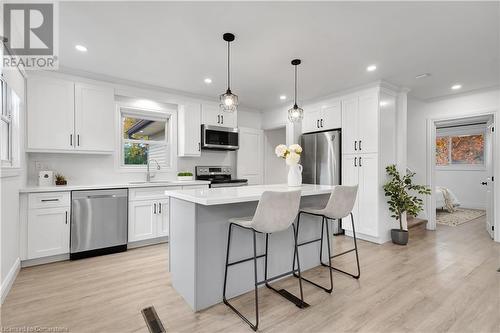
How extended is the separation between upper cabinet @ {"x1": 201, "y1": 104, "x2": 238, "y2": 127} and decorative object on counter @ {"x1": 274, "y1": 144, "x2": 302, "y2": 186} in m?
2.33

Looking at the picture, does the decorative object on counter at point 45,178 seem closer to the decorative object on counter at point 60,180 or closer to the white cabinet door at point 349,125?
the decorative object on counter at point 60,180

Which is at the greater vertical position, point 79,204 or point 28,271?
point 79,204

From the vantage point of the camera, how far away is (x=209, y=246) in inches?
81.7

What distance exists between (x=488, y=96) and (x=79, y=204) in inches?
251

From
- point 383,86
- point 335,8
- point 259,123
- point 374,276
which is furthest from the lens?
point 259,123

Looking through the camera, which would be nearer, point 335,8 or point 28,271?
point 335,8

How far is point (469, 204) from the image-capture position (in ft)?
22.6

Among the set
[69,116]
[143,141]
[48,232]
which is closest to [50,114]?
[69,116]

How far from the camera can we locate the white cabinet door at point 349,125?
13.4 ft

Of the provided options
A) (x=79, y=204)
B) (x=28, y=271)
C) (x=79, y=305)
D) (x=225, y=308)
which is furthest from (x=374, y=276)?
(x=28, y=271)

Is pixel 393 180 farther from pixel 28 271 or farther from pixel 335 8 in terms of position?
pixel 28 271

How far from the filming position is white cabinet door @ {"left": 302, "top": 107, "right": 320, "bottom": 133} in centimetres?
466

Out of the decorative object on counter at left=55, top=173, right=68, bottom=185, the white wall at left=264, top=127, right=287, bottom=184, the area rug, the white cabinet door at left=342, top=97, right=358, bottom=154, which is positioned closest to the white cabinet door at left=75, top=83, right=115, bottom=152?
the decorative object on counter at left=55, top=173, right=68, bottom=185

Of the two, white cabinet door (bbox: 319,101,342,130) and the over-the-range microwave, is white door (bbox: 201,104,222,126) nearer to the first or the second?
the over-the-range microwave
